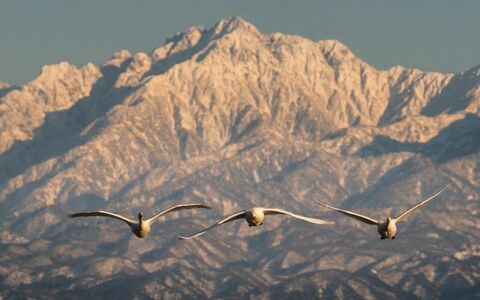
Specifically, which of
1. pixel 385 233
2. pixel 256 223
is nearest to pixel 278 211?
pixel 256 223

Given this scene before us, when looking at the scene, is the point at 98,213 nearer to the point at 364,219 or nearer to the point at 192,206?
the point at 192,206

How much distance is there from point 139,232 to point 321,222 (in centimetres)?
1400

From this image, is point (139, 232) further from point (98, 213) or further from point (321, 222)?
point (321, 222)

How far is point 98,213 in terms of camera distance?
110 m

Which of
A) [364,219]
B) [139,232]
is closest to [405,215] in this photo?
[364,219]

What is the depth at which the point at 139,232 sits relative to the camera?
10562 cm

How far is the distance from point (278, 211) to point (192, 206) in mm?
7725

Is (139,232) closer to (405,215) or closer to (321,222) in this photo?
(321,222)

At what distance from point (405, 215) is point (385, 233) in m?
5.62

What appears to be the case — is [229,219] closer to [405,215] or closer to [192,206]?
[192,206]

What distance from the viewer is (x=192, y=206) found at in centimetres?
10894

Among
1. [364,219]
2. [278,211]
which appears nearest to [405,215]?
[364,219]

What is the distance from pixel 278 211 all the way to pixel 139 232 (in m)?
10.8

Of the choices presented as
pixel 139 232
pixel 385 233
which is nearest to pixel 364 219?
pixel 385 233
